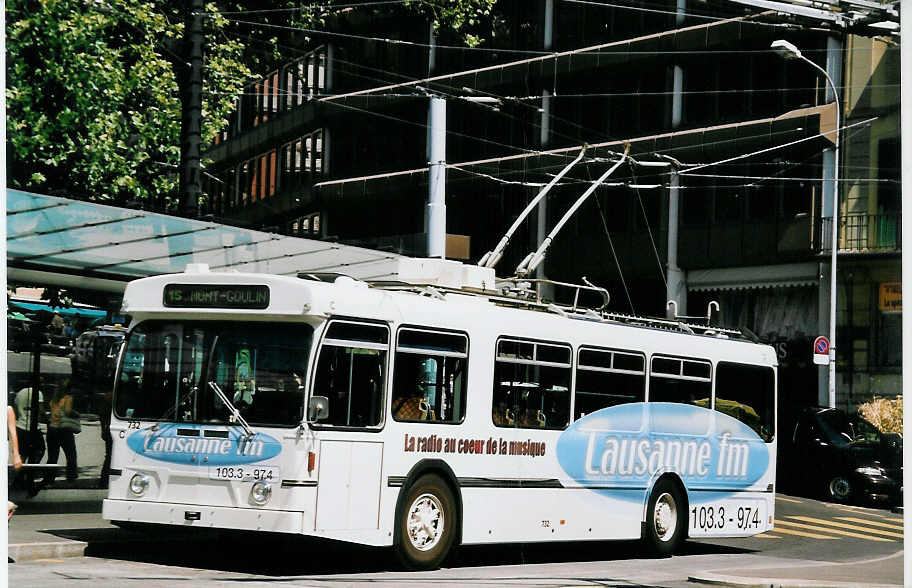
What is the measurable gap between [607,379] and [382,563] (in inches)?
138

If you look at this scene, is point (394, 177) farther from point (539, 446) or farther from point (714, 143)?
point (539, 446)

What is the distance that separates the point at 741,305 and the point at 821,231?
3330mm

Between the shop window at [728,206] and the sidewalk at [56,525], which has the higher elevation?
the shop window at [728,206]

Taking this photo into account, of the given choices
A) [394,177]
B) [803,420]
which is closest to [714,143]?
[394,177]

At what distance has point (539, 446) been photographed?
1541 cm

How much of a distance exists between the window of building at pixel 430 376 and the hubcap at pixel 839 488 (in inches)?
589

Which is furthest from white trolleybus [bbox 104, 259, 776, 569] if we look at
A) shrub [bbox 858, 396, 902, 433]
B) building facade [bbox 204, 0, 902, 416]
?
shrub [bbox 858, 396, 902, 433]

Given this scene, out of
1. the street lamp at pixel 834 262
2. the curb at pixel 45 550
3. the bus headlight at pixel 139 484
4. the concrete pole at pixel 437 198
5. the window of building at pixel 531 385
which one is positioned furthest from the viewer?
the street lamp at pixel 834 262

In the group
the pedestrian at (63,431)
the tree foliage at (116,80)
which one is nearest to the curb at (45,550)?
the pedestrian at (63,431)

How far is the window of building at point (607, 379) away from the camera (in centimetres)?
1609

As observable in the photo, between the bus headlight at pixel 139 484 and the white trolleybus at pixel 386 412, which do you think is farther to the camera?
the bus headlight at pixel 139 484

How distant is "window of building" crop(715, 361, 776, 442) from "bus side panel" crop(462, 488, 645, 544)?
2.24 meters

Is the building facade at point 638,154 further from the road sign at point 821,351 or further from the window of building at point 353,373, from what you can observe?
the window of building at point 353,373

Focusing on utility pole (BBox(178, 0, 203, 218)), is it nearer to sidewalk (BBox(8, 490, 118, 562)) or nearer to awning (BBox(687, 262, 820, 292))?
sidewalk (BBox(8, 490, 118, 562))
